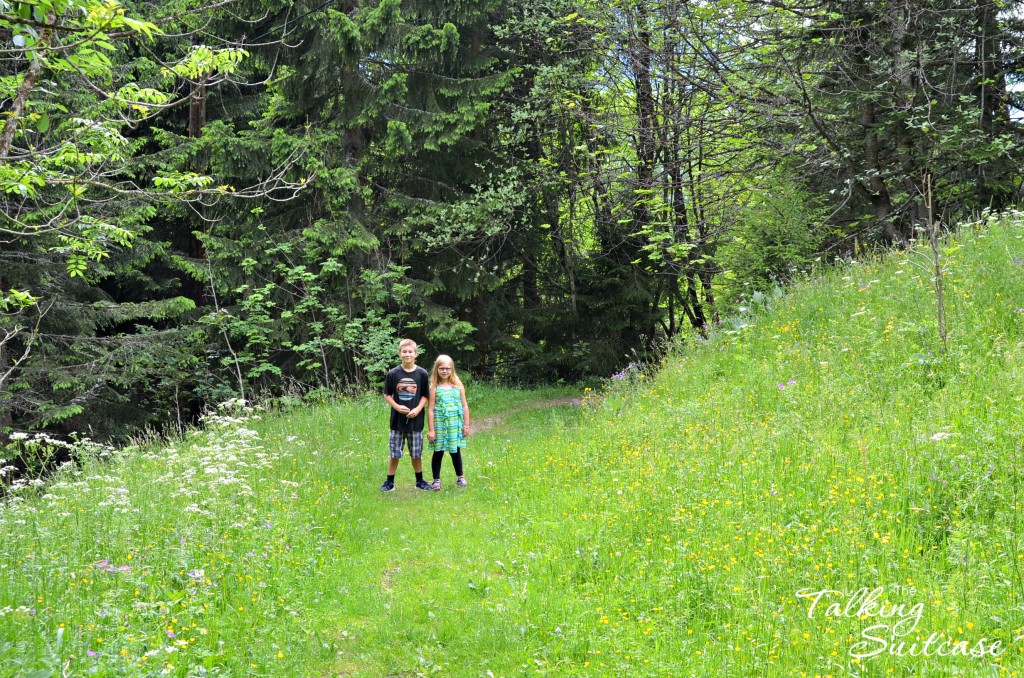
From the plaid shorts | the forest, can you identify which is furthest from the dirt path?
the plaid shorts

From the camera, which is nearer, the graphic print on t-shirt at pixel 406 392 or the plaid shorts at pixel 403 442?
the graphic print on t-shirt at pixel 406 392

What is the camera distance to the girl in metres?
8.73

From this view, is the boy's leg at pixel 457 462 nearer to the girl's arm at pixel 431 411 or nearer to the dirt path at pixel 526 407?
the girl's arm at pixel 431 411

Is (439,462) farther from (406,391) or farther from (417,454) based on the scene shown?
(406,391)

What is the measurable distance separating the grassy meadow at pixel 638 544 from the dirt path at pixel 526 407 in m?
5.06

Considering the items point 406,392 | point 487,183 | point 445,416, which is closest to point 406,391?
point 406,392

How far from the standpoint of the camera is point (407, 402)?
28.8 ft

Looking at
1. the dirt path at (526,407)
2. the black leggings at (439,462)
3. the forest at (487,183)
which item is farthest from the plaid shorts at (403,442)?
the forest at (487,183)

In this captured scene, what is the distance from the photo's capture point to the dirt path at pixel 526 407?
14.5 m

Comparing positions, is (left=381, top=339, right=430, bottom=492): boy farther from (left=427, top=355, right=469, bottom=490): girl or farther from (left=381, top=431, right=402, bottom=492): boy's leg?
(left=427, top=355, right=469, bottom=490): girl

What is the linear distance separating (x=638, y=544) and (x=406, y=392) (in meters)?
4.00

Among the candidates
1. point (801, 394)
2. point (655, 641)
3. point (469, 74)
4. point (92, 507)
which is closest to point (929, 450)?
point (801, 394)

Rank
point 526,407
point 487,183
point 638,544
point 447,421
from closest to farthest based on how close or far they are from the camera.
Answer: point 638,544
point 447,421
point 526,407
point 487,183

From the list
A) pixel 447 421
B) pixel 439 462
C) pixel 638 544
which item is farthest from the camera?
pixel 439 462
